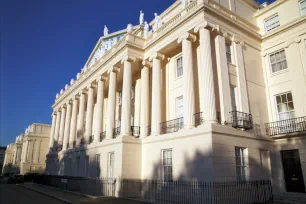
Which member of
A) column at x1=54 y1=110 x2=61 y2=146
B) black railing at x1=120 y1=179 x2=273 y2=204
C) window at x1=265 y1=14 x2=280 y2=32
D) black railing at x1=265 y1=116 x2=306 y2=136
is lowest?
black railing at x1=120 y1=179 x2=273 y2=204

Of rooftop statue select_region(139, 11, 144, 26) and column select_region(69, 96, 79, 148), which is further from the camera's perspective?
column select_region(69, 96, 79, 148)

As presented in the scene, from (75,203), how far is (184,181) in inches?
235

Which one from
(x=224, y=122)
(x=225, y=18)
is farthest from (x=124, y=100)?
(x=225, y=18)

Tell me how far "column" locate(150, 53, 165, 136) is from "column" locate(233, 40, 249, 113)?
5.36 m

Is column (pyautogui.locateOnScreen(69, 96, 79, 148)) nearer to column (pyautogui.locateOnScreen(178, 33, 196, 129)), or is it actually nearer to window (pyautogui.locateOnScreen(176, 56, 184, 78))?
window (pyautogui.locateOnScreen(176, 56, 184, 78))

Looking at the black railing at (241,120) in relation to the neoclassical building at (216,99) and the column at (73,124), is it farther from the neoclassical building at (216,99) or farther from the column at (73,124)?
the column at (73,124)

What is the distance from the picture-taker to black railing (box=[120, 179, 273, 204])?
465 inches

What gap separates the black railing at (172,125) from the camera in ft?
55.1

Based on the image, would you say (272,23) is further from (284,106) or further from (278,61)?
(284,106)

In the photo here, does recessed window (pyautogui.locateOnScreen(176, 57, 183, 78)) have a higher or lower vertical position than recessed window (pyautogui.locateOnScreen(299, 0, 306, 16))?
lower

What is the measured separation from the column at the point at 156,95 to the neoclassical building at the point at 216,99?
2.8 inches

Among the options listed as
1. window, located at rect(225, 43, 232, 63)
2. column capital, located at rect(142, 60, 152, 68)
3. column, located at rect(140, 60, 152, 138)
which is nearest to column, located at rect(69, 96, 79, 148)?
column, located at rect(140, 60, 152, 138)

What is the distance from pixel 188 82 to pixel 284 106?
7.17 metres

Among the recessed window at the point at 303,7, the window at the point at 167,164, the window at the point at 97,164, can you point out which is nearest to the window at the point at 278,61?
the recessed window at the point at 303,7
